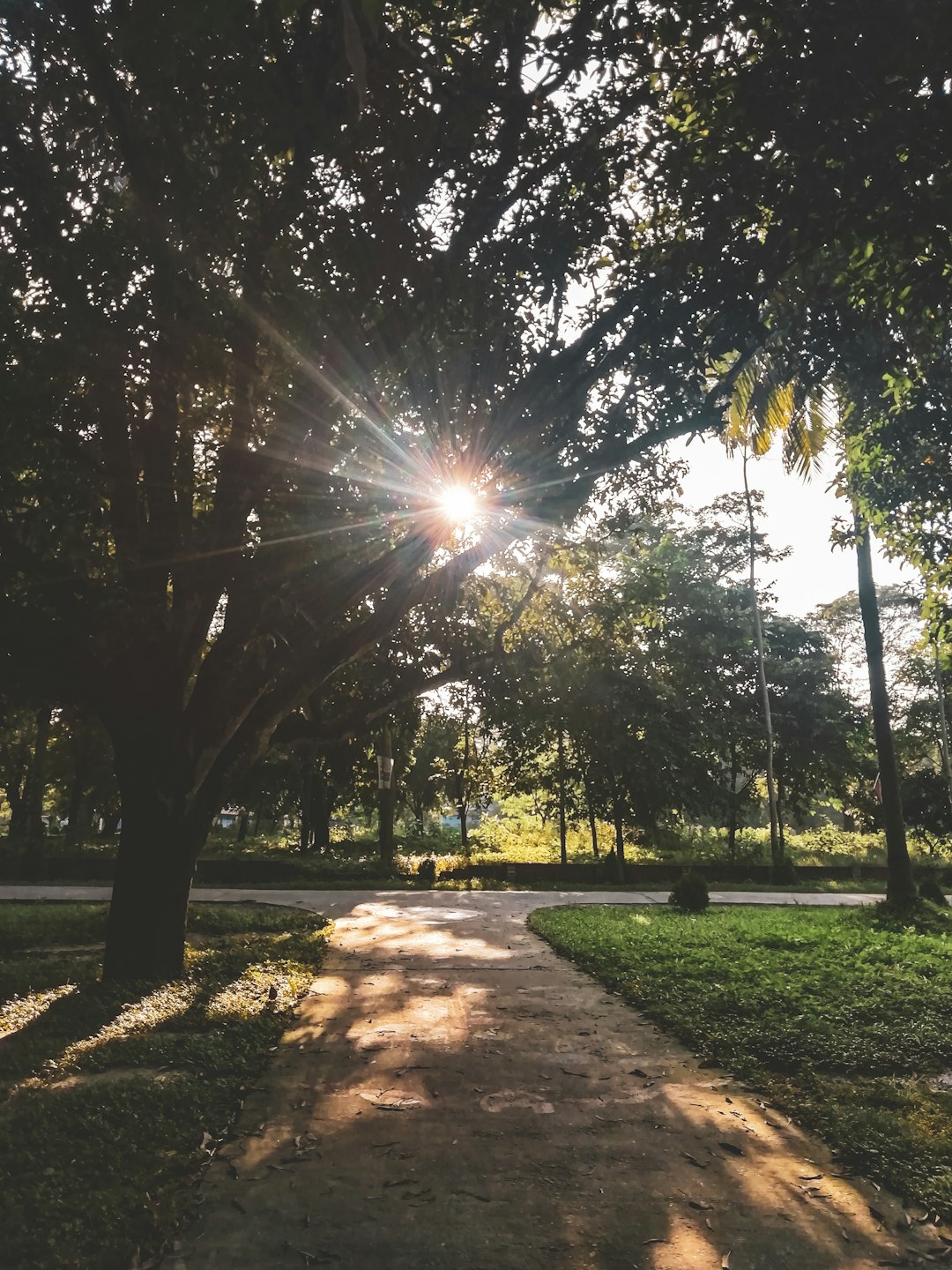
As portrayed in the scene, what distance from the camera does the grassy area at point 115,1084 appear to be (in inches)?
135

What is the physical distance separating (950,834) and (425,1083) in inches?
1287

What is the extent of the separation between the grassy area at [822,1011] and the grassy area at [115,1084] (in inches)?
134

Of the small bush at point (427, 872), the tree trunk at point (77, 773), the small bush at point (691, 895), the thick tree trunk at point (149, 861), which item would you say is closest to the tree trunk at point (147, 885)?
the thick tree trunk at point (149, 861)

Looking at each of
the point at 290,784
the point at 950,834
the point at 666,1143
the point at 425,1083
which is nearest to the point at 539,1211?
the point at 666,1143

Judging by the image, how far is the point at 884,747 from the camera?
16469 millimetres

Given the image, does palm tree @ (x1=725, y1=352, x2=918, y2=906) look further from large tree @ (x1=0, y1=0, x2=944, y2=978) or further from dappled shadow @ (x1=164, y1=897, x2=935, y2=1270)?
dappled shadow @ (x1=164, y1=897, x2=935, y2=1270)

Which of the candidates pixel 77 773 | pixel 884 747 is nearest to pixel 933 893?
pixel 884 747

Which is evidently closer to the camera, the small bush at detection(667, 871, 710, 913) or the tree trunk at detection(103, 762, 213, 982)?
the tree trunk at detection(103, 762, 213, 982)

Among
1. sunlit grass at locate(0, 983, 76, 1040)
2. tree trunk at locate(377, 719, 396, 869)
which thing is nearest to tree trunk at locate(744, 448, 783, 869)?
tree trunk at locate(377, 719, 396, 869)

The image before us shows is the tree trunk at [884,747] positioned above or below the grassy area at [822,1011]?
above

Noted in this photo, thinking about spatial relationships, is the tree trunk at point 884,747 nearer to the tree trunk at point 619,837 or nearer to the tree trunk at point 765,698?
the tree trunk at point 765,698

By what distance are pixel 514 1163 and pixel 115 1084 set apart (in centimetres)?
270

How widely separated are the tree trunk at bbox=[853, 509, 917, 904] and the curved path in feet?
35.5

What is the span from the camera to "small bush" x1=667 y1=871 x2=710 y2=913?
641 inches
